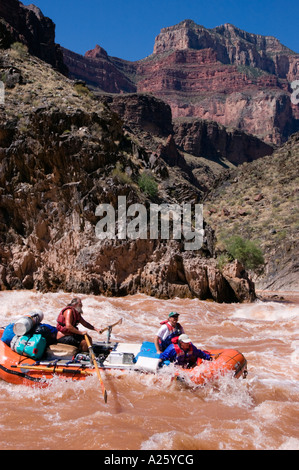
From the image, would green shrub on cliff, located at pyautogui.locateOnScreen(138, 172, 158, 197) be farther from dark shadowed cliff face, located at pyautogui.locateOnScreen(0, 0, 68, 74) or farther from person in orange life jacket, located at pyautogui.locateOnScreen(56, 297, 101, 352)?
dark shadowed cliff face, located at pyautogui.locateOnScreen(0, 0, 68, 74)

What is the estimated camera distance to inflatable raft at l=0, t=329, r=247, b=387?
5723 millimetres

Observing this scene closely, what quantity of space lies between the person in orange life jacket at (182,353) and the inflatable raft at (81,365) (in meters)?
0.13

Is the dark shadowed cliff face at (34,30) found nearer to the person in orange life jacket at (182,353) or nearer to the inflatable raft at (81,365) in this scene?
the inflatable raft at (81,365)

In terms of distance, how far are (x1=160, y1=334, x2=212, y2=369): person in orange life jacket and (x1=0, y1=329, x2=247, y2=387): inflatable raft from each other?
0.42 ft

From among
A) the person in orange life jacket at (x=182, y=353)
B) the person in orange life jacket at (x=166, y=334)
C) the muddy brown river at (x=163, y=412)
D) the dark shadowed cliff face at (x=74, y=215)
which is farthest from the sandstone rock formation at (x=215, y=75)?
the muddy brown river at (x=163, y=412)

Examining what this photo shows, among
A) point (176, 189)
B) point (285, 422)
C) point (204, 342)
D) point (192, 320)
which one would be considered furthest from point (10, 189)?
point (285, 422)

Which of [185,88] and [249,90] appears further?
[185,88]

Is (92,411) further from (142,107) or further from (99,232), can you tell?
(142,107)

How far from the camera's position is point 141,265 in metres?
14.6

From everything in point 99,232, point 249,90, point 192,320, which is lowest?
point 192,320

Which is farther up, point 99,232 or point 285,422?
point 99,232

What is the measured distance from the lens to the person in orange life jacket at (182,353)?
19.6 ft

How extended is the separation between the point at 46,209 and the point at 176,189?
6.48m

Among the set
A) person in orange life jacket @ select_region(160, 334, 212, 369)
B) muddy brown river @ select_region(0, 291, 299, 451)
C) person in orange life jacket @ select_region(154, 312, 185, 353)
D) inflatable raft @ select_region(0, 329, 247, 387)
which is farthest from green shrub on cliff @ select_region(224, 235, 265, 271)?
person in orange life jacket @ select_region(160, 334, 212, 369)
